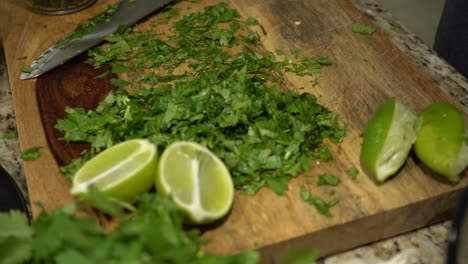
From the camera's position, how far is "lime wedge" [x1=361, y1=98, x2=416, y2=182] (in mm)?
1280

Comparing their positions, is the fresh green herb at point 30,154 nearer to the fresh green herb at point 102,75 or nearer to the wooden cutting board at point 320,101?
the wooden cutting board at point 320,101

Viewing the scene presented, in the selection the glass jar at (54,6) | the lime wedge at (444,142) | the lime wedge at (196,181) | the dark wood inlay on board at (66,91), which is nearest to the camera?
the lime wedge at (196,181)

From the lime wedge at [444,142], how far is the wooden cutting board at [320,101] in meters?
0.05

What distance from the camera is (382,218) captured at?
1268mm

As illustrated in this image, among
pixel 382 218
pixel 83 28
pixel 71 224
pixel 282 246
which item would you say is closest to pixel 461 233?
pixel 382 218

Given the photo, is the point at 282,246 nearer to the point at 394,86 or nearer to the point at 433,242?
the point at 433,242

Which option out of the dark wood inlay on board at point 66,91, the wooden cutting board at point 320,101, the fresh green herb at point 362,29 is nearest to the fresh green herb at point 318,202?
the wooden cutting board at point 320,101

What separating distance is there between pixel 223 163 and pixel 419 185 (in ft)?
1.41

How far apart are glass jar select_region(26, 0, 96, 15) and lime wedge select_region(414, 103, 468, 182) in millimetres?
1160

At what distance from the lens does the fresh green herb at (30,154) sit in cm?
139

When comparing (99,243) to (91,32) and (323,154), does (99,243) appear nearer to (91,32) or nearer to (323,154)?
(323,154)

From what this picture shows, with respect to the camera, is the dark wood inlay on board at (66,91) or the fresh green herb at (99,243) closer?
the fresh green herb at (99,243)

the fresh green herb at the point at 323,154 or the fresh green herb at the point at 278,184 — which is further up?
the fresh green herb at the point at 278,184

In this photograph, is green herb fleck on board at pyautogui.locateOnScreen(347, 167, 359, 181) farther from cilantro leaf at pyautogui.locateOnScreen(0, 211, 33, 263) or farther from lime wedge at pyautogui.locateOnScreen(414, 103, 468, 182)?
cilantro leaf at pyautogui.locateOnScreen(0, 211, 33, 263)
